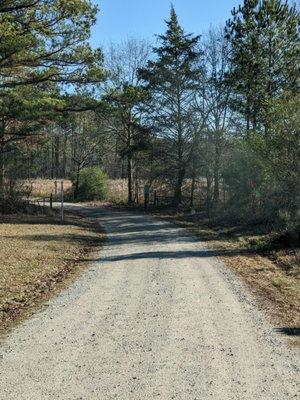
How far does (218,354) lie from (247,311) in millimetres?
2410

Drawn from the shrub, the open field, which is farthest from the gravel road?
the shrub

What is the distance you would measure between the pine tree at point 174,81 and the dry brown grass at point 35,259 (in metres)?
14.8

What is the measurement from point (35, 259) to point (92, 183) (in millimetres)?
38853

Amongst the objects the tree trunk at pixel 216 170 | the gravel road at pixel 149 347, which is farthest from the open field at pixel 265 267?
the tree trunk at pixel 216 170

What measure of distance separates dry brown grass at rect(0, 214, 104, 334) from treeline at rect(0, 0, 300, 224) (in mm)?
5142

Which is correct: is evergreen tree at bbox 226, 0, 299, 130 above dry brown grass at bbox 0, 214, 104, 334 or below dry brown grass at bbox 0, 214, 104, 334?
above

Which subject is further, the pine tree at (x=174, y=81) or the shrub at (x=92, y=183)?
the shrub at (x=92, y=183)

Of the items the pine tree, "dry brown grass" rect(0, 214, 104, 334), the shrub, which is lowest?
"dry brown grass" rect(0, 214, 104, 334)

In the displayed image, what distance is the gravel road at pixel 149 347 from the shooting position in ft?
17.7

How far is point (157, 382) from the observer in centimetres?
554

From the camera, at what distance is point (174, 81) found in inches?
1457

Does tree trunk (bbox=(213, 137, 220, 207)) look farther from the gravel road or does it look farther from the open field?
the gravel road

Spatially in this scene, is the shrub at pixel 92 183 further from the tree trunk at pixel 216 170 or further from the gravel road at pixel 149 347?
the gravel road at pixel 149 347

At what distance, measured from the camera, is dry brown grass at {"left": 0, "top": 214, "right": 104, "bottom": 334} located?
9867 mm
